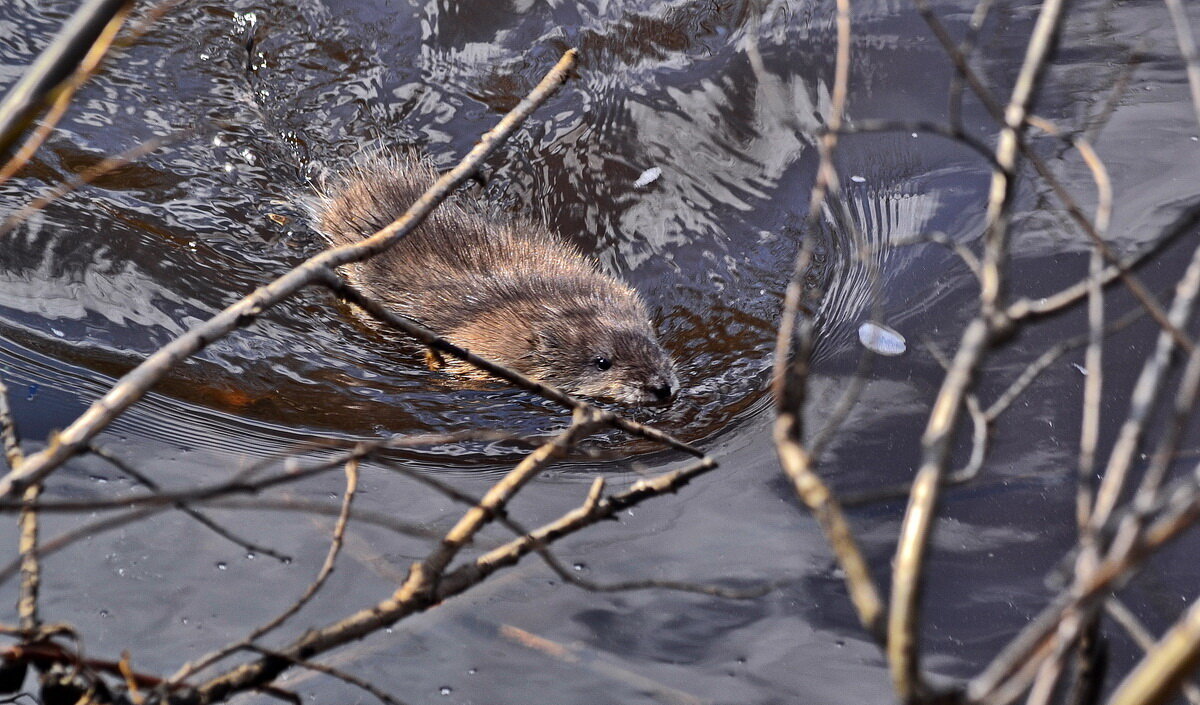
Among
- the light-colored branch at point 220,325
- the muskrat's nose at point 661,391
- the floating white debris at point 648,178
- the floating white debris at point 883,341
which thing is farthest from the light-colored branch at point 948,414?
the floating white debris at point 648,178

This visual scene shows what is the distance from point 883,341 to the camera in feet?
11.9

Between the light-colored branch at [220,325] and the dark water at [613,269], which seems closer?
the light-colored branch at [220,325]

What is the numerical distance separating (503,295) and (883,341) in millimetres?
1489

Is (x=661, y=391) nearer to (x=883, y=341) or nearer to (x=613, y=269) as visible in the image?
(x=883, y=341)

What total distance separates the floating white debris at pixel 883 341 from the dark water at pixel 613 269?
0.06 metres

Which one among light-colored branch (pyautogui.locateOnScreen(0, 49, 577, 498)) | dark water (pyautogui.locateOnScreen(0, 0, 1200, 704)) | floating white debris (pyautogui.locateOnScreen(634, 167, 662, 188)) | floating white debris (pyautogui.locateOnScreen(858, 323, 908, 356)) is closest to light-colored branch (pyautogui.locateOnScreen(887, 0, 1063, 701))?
dark water (pyautogui.locateOnScreen(0, 0, 1200, 704))

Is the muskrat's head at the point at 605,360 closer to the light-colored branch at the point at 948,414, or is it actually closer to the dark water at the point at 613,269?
the dark water at the point at 613,269

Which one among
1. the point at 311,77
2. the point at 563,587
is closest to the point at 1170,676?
the point at 563,587

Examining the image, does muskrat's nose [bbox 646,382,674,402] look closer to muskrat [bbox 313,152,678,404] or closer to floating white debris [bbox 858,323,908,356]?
muskrat [bbox 313,152,678,404]

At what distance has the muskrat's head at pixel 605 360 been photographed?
3.96 meters

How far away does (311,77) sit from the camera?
5312 mm

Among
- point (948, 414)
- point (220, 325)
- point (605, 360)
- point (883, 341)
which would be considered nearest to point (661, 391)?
point (605, 360)

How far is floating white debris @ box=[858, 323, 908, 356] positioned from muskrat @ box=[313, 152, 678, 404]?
701mm

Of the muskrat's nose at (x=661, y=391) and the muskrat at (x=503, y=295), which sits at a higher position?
the muskrat at (x=503, y=295)
